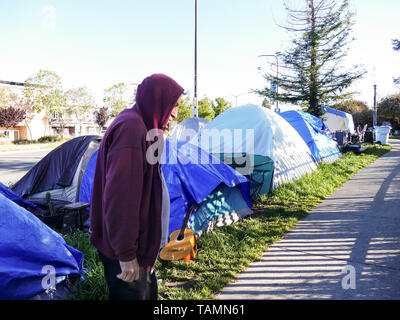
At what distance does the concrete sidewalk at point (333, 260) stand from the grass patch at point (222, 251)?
165 millimetres

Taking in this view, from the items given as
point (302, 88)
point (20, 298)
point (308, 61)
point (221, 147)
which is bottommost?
point (20, 298)

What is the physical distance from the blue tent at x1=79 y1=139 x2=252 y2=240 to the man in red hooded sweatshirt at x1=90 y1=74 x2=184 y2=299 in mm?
2444

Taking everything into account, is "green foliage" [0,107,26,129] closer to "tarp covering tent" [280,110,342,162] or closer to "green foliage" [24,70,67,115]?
"green foliage" [24,70,67,115]

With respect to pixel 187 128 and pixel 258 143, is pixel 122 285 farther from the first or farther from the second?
pixel 187 128

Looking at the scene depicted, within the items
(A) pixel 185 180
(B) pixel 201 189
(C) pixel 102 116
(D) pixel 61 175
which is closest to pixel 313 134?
(B) pixel 201 189

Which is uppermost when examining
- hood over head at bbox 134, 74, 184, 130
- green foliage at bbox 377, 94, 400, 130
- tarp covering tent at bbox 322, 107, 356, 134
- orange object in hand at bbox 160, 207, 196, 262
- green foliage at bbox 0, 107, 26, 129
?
green foliage at bbox 377, 94, 400, 130

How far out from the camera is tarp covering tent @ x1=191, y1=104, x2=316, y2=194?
23.3ft

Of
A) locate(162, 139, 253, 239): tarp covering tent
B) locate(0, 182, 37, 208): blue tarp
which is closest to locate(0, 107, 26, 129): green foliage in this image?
locate(0, 182, 37, 208): blue tarp

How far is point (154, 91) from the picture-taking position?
1.82 m

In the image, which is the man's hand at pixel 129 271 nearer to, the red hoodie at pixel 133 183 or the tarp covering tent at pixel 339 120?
the red hoodie at pixel 133 183

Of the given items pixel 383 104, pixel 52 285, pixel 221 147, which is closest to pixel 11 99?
pixel 221 147

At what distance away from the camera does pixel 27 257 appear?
246cm
